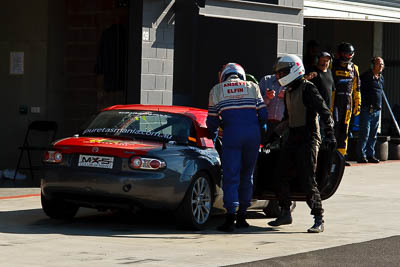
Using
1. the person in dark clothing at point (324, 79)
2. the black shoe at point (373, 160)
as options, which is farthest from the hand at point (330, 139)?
the black shoe at point (373, 160)

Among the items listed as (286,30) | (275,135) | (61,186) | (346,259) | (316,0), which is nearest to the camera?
(346,259)

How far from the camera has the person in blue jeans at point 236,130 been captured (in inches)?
396

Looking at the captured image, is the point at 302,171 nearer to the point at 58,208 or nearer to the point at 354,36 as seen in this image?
the point at 58,208

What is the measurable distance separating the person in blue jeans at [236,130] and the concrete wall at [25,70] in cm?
627

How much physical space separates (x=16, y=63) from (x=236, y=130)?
7.01m

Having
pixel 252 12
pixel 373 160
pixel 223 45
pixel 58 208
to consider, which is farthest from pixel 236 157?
pixel 223 45

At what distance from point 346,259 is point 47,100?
8.64 metres

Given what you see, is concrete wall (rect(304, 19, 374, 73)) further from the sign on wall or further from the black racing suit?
the black racing suit

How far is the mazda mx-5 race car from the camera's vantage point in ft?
31.5

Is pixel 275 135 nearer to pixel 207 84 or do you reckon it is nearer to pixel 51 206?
pixel 51 206

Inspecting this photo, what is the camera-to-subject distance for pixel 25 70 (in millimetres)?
15953

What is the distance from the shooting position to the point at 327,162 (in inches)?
408

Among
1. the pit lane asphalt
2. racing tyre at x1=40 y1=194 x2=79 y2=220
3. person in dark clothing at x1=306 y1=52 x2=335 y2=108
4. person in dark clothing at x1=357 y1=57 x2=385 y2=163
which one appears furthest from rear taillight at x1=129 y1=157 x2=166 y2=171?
person in dark clothing at x1=357 y1=57 x2=385 y2=163

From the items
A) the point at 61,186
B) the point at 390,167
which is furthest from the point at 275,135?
the point at 390,167
